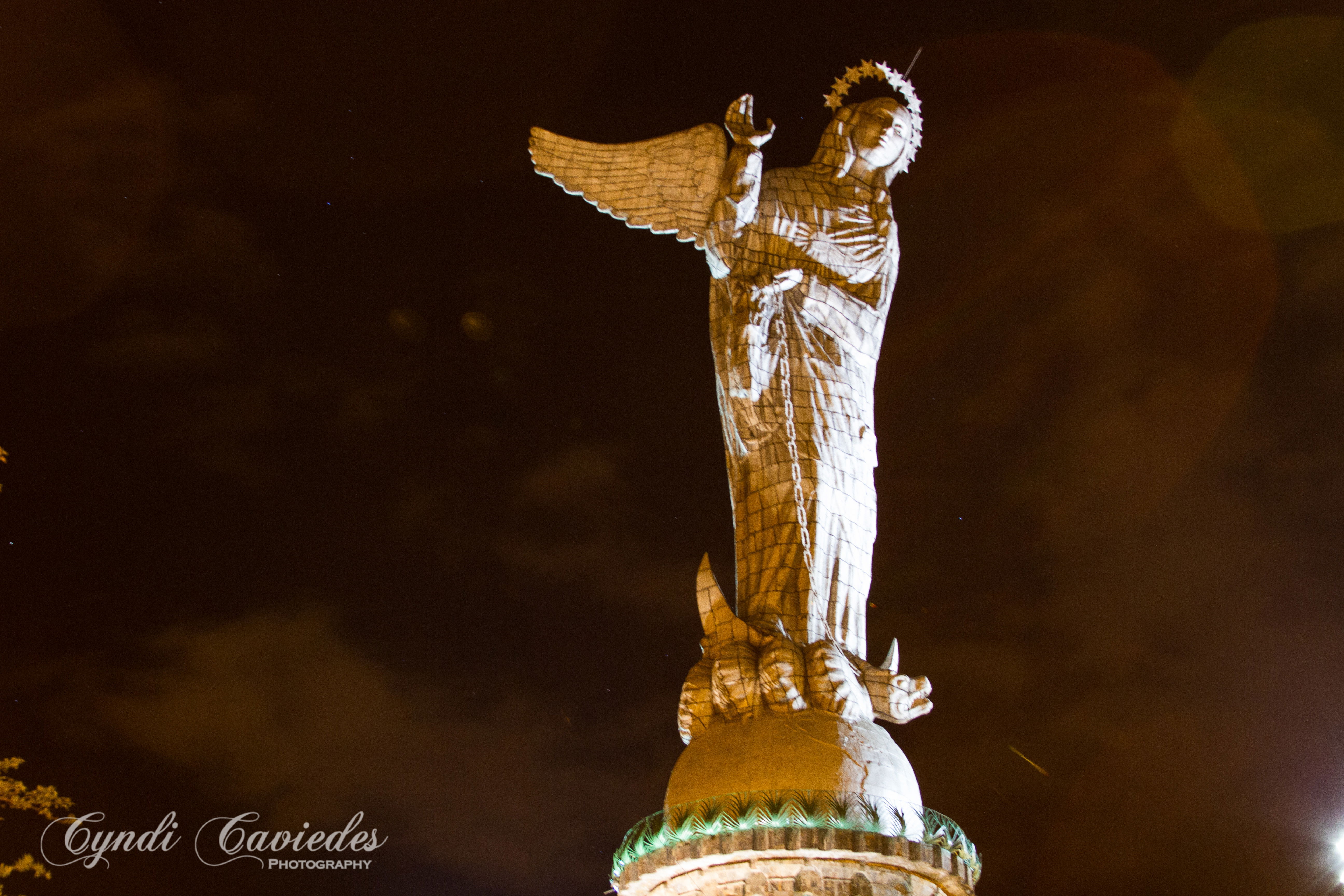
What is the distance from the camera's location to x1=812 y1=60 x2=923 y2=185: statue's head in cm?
1723

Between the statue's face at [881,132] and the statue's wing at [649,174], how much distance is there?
82.0 inches

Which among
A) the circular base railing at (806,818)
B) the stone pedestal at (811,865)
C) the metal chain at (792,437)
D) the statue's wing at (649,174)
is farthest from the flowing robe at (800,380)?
the stone pedestal at (811,865)

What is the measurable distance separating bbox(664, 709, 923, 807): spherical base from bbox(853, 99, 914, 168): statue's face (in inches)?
339

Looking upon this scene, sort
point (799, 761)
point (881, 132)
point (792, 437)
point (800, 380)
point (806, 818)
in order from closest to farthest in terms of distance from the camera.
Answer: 1. point (806, 818)
2. point (799, 761)
3. point (792, 437)
4. point (800, 380)
5. point (881, 132)

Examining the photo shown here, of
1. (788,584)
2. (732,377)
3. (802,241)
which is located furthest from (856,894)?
(802,241)

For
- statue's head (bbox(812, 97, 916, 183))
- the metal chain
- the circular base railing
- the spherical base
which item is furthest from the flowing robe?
the circular base railing

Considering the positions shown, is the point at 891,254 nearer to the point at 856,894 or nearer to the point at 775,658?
the point at 775,658

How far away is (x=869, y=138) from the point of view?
1723 centimetres

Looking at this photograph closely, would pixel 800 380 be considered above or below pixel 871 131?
below

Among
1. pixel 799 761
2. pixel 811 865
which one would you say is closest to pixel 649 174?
pixel 799 761

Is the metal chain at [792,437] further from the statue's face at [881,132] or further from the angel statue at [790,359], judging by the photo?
the statue's face at [881,132]

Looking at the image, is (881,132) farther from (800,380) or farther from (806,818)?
(806,818)

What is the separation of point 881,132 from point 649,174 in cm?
352

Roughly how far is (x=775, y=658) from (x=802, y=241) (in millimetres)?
6285
